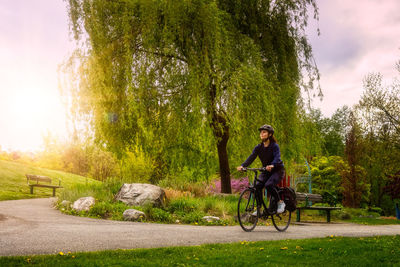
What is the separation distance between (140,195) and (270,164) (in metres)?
4.87

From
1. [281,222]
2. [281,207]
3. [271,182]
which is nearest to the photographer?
[271,182]

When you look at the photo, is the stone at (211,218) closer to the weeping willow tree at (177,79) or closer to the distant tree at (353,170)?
the weeping willow tree at (177,79)

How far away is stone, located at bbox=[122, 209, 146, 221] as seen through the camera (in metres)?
8.86

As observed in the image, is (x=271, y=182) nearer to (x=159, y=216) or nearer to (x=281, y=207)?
(x=281, y=207)

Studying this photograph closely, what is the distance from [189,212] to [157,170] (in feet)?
29.0

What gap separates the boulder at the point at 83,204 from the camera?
10250mm

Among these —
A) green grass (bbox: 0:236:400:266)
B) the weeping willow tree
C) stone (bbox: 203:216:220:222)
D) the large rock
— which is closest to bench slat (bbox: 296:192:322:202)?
the weeping willow tree

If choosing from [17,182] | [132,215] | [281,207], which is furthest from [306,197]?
[17,182]

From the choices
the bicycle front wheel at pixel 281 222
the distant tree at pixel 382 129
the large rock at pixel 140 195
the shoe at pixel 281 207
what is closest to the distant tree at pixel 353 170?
the distant tree at pixel 382 129

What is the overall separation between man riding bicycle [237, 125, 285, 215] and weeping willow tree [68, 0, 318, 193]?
2.74m

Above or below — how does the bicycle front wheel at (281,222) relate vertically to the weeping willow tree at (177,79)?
below

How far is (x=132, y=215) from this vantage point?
8.89 meters

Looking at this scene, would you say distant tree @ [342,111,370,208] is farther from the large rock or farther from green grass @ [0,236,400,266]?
green grass @ [0,236,400,266]

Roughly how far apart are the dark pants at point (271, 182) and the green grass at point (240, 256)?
5.46 ft
